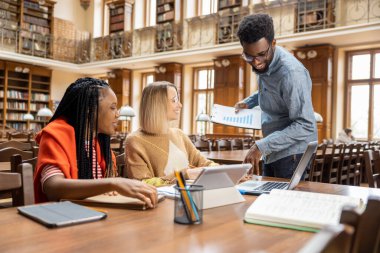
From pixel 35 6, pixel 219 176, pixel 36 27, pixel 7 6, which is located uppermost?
pixel 35 6

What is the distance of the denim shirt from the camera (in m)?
1.89

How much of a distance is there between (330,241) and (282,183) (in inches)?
51.9

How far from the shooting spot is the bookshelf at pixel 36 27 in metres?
13.4

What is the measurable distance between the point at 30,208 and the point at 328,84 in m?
9.64

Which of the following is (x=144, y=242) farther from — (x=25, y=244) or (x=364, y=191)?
(x=364, y=191)

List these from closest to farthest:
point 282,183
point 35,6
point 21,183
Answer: point 21,183 → point 282,183 → point 35,6

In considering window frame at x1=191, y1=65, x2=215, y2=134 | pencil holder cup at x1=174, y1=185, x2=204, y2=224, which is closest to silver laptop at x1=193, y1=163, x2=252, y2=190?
pencil holder cup at x1=174, y1=185, x2=204, y2=224

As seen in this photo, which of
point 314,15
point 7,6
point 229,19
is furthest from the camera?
point 7,6

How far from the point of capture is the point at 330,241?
17.9 inches

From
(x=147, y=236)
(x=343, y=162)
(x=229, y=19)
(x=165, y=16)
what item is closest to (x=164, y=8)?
(x=165, y=16)

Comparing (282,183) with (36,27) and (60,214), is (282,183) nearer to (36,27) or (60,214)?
(60,214)

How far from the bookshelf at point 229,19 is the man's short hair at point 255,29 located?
944 cm

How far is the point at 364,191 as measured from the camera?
1.61 meters

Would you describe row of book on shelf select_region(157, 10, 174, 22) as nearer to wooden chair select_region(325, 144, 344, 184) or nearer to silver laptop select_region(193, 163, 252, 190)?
wooden chair select_region(325, 144, 344, 184)
